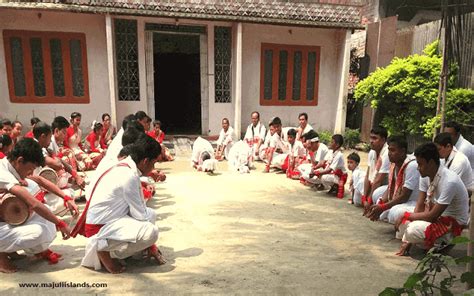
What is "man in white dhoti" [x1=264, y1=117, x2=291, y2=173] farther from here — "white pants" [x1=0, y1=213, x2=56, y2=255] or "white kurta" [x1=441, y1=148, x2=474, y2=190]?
"white pants" [x1=0, y1=213, x2=56, y2=255]

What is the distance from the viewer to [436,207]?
367 centimetres

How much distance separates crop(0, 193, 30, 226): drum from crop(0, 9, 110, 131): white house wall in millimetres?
7668

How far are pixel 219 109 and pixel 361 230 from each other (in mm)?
7286

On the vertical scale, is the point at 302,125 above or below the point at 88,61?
below

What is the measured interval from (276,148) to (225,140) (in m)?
1.44

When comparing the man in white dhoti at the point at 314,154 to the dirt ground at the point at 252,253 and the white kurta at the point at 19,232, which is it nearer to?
the dirt ground at the point at 252,253

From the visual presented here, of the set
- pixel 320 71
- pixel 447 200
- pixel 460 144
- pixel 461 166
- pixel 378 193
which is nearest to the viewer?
pixel 447 200

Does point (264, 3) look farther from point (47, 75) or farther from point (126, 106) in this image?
point (47, 75)

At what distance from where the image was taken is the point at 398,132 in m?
9.30

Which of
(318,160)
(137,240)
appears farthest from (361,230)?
(137,240)

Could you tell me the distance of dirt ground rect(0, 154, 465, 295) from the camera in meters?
3.19

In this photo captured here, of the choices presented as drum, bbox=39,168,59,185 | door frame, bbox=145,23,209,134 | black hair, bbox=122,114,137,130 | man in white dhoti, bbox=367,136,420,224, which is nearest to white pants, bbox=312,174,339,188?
man in white dhoti, bbox=367,136,420,224

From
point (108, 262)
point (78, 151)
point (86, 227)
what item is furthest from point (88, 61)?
point (108, 262)

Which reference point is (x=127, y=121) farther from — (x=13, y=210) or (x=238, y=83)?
(x=238, y=83)
